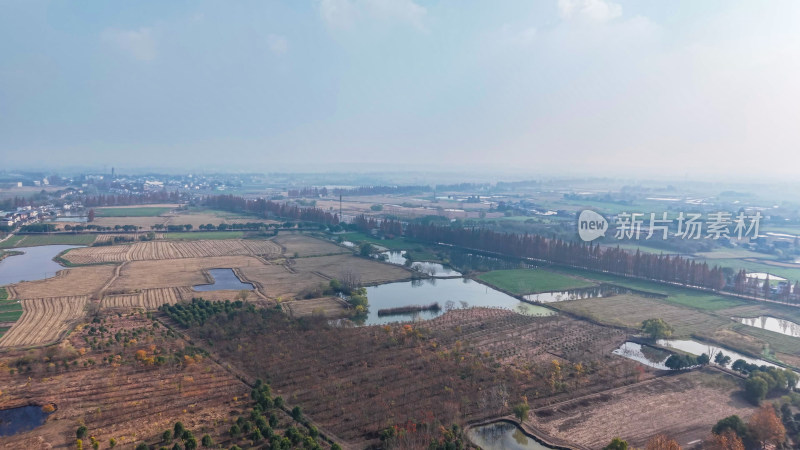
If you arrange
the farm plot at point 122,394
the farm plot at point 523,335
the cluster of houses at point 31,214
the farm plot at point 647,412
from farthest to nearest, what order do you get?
the cluster of houses at point 31,214 < the farm plot at point 523,335 < the farm plot at point 647,412 < the farm plot at point 122,394

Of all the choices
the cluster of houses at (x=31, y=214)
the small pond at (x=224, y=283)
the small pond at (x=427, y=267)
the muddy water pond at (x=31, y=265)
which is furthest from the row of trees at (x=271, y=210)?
the muddy water pond at (x=31, y=265)

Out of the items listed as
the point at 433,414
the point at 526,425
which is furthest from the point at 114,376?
the point at 526,425

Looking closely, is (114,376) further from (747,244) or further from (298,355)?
(747,244)

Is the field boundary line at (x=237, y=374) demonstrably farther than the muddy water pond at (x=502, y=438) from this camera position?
No

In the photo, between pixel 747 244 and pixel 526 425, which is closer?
pixel 526 425

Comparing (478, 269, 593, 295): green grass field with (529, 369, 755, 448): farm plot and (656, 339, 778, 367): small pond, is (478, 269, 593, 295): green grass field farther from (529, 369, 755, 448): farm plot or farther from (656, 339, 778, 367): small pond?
(529, 369, 755, 448): farm plot

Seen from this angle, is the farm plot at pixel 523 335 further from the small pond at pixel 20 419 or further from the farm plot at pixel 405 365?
the small pond at pixel 20 419
